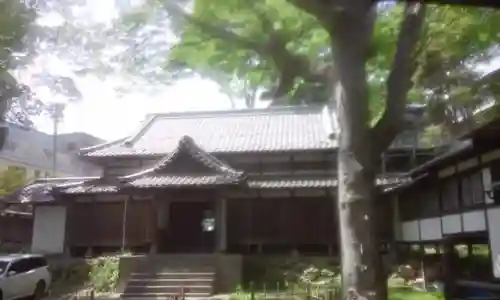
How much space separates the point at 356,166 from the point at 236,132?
52.3ft

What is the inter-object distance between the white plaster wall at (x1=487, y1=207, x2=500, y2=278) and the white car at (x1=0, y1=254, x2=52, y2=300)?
13.3 m

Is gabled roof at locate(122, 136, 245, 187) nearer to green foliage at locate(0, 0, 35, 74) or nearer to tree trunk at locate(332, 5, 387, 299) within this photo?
green foliage at locate(0, 0, 35, 74)

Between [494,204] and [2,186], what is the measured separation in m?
22.1

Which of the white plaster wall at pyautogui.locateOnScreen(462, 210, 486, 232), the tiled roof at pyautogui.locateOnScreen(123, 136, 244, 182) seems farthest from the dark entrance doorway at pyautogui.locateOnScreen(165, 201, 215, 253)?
the white plaster wall at pyautogui.locateOnScreen(462, 210, 486, 232)

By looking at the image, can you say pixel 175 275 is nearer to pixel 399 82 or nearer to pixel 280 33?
pixel 280 33

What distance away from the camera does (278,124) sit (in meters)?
23.1

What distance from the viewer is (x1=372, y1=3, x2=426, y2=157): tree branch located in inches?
283

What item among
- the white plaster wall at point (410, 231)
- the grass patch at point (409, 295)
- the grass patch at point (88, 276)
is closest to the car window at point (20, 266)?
the grass patch at point (88, 276)

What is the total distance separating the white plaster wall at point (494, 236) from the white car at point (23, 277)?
1334 centimetres

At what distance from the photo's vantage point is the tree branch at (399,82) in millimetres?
7184

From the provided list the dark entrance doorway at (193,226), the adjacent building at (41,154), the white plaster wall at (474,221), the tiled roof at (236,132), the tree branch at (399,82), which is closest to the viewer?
A: the tree branch at (399,82)

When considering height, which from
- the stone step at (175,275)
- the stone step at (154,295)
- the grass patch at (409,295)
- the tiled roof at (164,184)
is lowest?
the stone step at (154,295)

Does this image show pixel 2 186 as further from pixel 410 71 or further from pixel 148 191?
pixel 410 71

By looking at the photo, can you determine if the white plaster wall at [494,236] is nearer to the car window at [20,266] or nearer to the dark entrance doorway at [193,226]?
the dark entrance doorway at [193,226]
